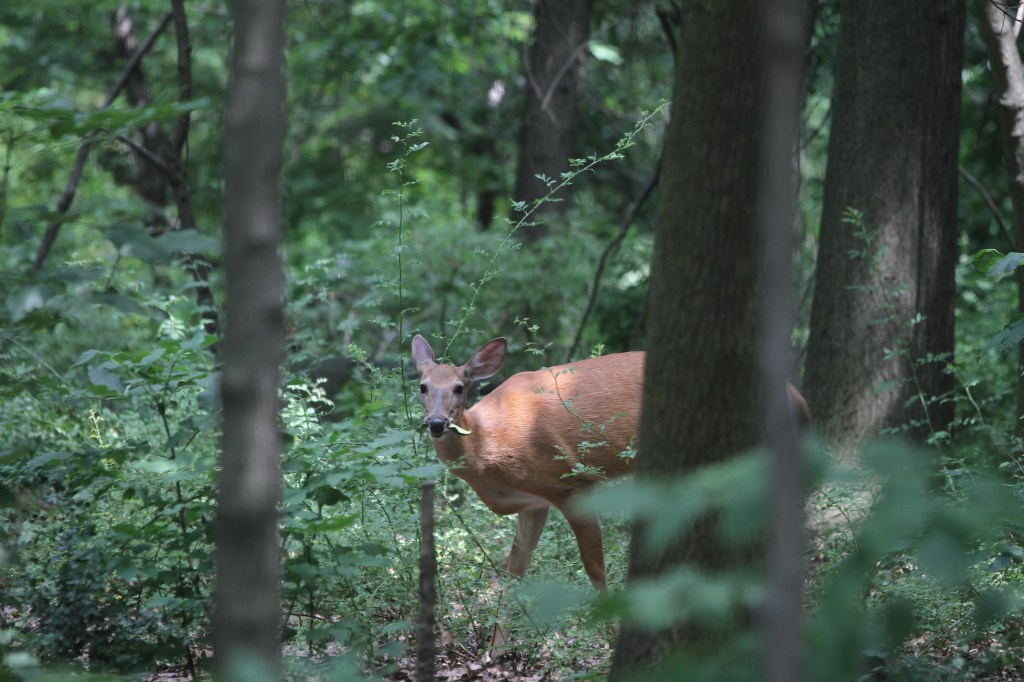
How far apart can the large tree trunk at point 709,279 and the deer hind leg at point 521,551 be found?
180 cm

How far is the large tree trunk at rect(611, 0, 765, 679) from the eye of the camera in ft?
9.97

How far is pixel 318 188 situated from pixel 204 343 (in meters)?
11.6

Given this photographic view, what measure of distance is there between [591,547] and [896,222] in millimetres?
2870

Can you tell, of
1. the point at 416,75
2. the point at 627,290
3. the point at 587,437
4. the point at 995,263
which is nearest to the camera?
the point at 995,263

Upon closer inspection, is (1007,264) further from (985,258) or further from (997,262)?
(985,258)

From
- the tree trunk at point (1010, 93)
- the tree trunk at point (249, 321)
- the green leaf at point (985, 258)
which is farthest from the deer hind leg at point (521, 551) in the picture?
the tree trunk at point (1010, 93)

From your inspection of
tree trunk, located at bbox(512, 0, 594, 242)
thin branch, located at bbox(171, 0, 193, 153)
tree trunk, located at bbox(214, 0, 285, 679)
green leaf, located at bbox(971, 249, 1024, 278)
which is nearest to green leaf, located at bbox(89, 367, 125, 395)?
tree trunk, located at bbox(214, 0, 285, 679)

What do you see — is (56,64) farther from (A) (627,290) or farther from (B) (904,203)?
(B) (904,203)

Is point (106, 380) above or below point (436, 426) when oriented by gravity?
above

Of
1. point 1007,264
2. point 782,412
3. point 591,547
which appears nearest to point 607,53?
point 591,547

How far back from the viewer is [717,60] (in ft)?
10.2

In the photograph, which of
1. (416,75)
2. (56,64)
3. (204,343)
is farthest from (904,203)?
(56,64)

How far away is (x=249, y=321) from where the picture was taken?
218 cm

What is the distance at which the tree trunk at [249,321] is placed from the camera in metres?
2.16
